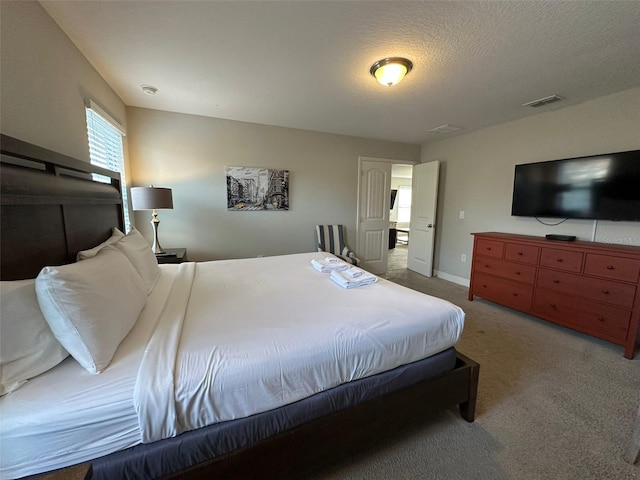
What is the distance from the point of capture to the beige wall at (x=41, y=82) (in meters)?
1.22

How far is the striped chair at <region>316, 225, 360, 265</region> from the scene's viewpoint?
3.96 m

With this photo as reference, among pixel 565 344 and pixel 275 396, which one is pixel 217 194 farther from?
pixel 565 344

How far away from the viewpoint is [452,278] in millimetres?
4184

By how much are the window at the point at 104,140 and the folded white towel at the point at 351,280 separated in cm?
210

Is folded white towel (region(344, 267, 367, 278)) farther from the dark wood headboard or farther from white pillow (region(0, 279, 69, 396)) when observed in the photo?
the dark wood headboard

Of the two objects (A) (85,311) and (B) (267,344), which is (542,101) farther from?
(A) (85,311)

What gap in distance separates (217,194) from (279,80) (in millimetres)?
1735

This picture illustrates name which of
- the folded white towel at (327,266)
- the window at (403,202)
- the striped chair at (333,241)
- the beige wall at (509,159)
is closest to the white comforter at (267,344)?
the folded white towel at (327,266)

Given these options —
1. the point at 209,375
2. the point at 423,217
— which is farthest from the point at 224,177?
the point at 423,217

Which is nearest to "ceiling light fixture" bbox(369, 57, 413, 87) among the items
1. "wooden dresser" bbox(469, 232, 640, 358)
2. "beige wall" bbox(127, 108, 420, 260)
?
"beige wall" bbox(127, 108, 420, 260)

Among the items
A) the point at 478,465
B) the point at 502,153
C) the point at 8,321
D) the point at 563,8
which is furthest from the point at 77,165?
the point at 502,153

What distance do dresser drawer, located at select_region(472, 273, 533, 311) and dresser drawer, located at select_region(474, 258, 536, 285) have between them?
0.07 metres

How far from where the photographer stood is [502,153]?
340 cm

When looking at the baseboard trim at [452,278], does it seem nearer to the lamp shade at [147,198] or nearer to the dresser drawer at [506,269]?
the dresser drawer at [506,269]
